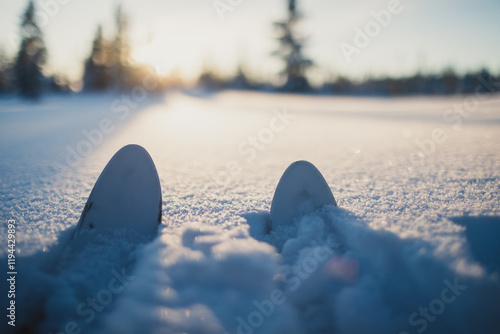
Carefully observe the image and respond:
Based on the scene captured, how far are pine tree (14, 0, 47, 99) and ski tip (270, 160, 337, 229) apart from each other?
63.7ft

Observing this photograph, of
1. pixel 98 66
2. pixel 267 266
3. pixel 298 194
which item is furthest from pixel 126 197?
pixel 98 66

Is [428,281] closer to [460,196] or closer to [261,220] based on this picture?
[261,220]

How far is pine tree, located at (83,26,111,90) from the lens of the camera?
22672 mm

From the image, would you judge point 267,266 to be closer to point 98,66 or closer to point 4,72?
point 98,66

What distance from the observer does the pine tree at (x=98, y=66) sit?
22.7 metres

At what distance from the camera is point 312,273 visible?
3.44 ft

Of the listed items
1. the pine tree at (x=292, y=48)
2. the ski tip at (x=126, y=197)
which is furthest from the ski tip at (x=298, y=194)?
the pine tree at (x=292, y=48)

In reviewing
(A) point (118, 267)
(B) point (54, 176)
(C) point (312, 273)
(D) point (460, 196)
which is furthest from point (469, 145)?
(B) point (54, 176)

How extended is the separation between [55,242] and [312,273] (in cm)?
124

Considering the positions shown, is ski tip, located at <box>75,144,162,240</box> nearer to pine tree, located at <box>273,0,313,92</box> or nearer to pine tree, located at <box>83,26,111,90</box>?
pine tree, located at <box>273,0,313,92</box>

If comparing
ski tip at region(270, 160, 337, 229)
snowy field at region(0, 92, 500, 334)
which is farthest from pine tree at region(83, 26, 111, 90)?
ski tip at region(270, 160, 337, 229)

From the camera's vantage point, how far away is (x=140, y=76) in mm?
22203

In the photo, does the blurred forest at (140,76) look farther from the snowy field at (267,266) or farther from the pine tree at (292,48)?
the snowy field at (267,266)

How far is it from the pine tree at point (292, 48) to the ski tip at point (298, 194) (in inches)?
737
